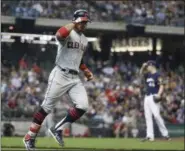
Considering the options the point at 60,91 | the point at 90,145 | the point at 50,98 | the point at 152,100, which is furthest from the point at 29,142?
the point at 152,100

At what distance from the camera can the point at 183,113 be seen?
24.3 m

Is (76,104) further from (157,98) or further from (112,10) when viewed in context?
(112,10)

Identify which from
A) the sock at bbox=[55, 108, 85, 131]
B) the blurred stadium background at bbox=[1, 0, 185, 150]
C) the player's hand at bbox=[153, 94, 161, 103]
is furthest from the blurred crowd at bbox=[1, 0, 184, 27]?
the sock at bbox=[55, 108, 85, 131]

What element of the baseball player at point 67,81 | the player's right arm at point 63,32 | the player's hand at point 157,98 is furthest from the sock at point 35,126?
the player's hand at point 157,98

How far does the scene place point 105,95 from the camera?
77.4 feet

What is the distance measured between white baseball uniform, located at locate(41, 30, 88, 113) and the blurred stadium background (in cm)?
1026

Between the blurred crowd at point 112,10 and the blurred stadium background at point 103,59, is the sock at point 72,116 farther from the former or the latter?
the blurred crowd at point 112,10

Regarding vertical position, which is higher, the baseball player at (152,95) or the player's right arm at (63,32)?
the player's right arm at (63,32)

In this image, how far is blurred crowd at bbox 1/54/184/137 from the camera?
69.8ft

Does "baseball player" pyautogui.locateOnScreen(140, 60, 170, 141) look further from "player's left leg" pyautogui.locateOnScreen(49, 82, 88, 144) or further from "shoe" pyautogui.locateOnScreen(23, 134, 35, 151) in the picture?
"shoe" pyautogui.locateOnScreen(23, 134, 35, 151)

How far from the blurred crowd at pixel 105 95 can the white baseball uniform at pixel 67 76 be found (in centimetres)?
1170

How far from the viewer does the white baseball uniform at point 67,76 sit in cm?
861

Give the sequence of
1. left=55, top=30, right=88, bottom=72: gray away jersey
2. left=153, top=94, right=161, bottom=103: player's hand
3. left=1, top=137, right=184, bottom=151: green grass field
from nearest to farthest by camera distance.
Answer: left=55, top=30, right=88, bottom=72: gray away jersey
left=1, top=137, right=184, bottom=151: green grass field
left=153, top=94, right=161, bottom=103: player's hand

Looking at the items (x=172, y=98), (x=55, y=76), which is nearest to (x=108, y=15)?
(x=172, y=98)
